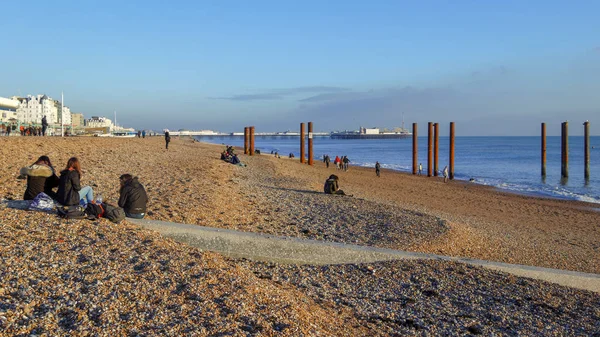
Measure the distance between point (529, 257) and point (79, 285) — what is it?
294 inches

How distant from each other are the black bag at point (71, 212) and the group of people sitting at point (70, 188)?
38 cm

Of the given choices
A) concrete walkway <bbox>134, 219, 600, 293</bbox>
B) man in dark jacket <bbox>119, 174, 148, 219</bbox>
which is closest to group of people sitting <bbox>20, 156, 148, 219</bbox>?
man in dark jacket <bbox>119, 174, 148, 219</bbox>

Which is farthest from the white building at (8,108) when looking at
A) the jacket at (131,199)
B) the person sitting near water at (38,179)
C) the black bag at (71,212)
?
the black bag at (71,212)

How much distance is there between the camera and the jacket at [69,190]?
7.45 m

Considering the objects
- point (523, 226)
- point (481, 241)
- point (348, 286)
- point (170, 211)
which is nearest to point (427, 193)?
point (523, 226)

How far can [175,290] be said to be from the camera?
4594 mm

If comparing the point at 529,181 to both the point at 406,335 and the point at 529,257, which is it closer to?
the point at 529,257

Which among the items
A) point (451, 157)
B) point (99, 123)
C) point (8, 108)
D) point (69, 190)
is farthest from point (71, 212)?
point (99, 123)

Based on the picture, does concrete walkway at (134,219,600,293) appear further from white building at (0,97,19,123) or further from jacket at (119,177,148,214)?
white building at (0,97,19,123)

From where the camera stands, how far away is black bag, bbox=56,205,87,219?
6.94 m

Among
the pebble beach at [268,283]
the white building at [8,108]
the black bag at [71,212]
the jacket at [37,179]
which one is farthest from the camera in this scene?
the white building at [8,108]

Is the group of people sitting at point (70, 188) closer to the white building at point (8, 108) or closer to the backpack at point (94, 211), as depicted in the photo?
the backpack at point (94, 211)

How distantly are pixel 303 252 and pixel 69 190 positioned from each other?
356 centimetres

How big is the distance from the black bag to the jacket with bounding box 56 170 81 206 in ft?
1.06
